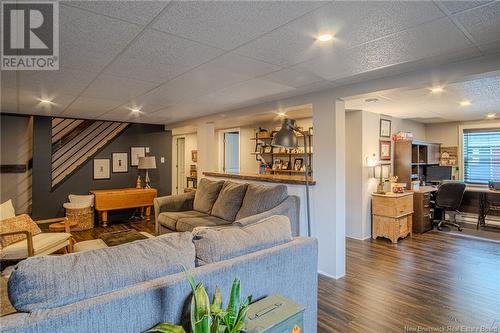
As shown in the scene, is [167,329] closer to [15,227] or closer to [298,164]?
[15,227]

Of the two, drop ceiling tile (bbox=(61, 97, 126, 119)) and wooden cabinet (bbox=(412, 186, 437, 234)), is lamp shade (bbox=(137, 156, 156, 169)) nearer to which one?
drop ceiling tile (bbox=(61, 97, 126, 119))

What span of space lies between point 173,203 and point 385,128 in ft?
13.2

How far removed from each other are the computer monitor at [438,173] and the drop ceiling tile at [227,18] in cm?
571

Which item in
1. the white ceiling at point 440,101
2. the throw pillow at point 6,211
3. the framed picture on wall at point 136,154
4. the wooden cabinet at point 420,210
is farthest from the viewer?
the framed picture on wall at point 136,154

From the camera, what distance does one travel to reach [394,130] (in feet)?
18.0

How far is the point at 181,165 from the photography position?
893cm

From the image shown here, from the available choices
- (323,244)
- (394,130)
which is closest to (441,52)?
(323,244)

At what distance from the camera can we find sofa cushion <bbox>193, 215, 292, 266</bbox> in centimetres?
157

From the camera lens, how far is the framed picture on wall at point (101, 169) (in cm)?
614

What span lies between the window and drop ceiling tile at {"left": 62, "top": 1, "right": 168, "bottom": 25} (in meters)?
6.90

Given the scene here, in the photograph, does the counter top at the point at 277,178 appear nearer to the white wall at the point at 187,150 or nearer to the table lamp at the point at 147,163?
the table lamp at the point at 147,163

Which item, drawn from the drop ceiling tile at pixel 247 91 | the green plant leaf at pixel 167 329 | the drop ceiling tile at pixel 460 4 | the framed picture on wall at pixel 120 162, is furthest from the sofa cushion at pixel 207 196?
the drop ceiling tile at pixel 460 4

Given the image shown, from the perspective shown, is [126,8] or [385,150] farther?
[385,150]

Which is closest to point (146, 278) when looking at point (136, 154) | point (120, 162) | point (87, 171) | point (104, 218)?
point (104, 218)
